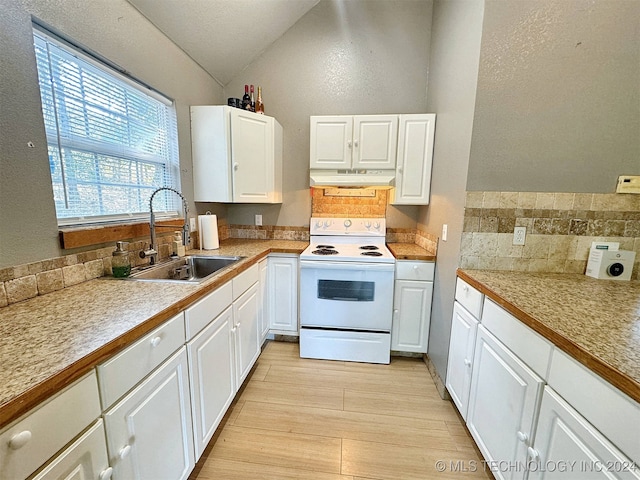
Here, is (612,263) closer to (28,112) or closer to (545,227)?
(545,227)

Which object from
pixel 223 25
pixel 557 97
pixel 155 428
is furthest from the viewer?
pixel 223 25

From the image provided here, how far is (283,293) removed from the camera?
2.31 metres

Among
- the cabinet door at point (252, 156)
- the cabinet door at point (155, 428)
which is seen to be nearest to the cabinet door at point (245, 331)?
the cabinet door at point (155, 428)

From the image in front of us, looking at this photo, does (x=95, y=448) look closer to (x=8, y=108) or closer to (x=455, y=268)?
(x=8, y=108)

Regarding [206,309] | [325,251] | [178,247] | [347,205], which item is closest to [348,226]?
[347,205]

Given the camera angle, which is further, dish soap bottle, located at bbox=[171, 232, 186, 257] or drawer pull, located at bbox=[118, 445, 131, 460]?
dish soap bottle, located at bbox=[171, 232, 186, 257]

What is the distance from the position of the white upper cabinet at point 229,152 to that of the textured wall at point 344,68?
0.37 metres

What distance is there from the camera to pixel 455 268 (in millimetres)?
1660

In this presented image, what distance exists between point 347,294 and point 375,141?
1.29m

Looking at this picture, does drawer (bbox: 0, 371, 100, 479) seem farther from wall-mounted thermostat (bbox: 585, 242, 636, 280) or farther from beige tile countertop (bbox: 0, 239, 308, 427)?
wall-mounted thermostat (bbox: 585, 242, 636, 280)

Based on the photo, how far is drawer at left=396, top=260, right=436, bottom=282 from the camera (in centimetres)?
205

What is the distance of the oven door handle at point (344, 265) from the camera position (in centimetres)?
204

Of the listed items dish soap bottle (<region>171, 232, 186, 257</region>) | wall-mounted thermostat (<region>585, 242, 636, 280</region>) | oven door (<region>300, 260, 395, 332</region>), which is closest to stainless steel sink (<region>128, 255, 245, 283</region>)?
dish soap bottle (<region>171, 232, 186, 257</region>)

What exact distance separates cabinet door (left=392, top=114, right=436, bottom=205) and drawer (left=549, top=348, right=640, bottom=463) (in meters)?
1.55
